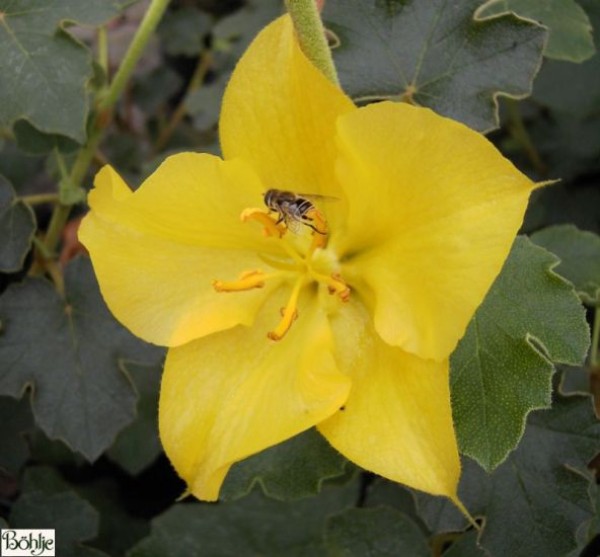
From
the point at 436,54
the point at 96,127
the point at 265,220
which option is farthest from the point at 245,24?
the point at 265,220

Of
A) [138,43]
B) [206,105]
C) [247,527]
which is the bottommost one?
[247,527]

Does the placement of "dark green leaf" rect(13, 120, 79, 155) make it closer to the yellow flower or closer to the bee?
the yellow flower

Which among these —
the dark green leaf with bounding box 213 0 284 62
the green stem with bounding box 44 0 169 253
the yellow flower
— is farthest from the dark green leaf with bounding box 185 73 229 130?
the yellow flower

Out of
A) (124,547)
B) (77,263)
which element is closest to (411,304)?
(77,263)

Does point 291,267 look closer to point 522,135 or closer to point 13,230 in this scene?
point 13,230

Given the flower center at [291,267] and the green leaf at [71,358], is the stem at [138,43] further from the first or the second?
the flower center at [291,267]

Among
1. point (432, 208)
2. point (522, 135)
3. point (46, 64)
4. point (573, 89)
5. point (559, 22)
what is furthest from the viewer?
point (522, 135)

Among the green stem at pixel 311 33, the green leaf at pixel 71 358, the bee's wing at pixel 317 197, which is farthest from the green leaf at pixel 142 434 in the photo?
the green stem at pixel 311 33
